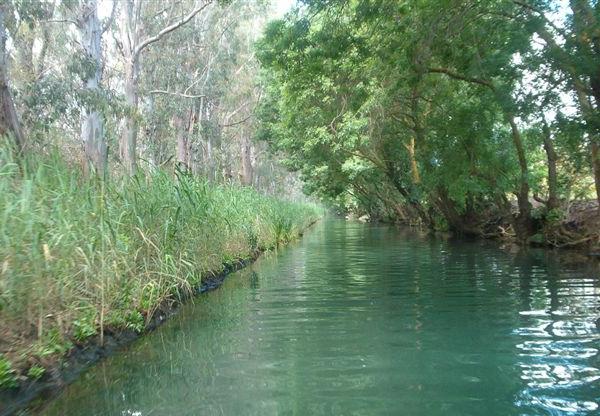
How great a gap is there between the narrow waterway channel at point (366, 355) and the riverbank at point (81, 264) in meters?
0.31

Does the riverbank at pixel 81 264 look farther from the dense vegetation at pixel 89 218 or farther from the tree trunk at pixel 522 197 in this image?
the tree trunk at pixel 522 197

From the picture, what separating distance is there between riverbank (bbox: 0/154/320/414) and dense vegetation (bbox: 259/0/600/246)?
5.40m

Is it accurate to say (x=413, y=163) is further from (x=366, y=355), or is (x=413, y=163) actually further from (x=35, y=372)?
(x=35, y=372)

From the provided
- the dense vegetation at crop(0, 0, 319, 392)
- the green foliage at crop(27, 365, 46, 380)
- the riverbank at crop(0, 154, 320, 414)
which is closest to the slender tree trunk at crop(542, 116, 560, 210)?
the dense vegetation at crop(0, 0, 319, 392)

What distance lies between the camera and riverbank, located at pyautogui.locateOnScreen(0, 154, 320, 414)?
175 inches

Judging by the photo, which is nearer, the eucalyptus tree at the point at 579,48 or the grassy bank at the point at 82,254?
the grassy bank at the point at 82,254

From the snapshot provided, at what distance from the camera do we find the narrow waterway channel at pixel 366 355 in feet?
13.8

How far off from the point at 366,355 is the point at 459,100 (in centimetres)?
1248

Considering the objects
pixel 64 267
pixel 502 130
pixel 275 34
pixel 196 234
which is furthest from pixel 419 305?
pixel 502 130

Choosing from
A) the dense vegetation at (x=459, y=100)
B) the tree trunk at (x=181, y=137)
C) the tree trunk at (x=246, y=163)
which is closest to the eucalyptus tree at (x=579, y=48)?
the dense vegetation at (x=459, y=100)

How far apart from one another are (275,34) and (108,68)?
51.6 ft

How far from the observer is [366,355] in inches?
211

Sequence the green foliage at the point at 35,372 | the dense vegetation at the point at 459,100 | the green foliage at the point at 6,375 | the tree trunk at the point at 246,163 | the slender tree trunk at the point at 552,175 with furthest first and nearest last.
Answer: the tree trunk at the point at 246,163 < the slender tree trunk at the point at 552,175 < the dense vegetation at the point at 459,100 < the green foliage at the point at 35,372 < the green foliage at the point at 6,375

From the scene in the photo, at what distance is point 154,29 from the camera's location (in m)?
22.7
